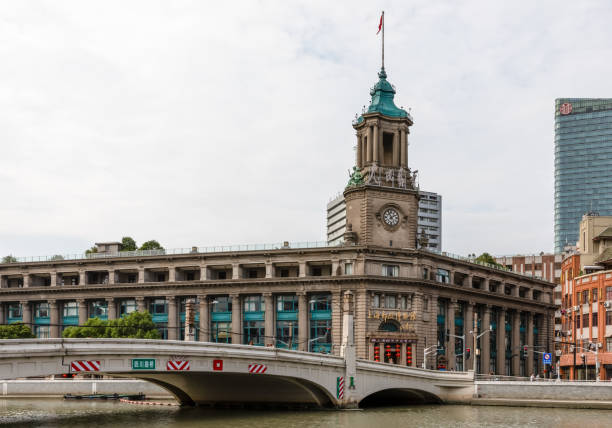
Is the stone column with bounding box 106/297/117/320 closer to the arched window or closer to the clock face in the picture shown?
the arched window

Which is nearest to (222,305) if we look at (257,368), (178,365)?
(257,368)

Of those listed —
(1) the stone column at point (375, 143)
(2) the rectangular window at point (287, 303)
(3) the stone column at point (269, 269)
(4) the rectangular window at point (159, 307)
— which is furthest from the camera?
(4) the rectangular window at point (159, 307)

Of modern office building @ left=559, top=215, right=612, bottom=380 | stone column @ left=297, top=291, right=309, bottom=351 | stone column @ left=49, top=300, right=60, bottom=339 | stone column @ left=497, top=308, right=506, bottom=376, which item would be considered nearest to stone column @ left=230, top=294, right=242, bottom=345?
stone column @ left=297, top=291, right=309, bottom=351

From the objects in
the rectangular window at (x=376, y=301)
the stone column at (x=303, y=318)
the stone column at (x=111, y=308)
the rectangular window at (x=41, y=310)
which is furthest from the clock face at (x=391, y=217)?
the rectangular window at (x=41, y=310)

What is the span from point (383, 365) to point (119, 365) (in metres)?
30.1

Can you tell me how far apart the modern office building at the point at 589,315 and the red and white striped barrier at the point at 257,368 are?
5375 centimetres

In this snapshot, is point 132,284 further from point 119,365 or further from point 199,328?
point 119,365

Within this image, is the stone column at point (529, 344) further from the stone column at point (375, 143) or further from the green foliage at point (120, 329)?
the green foliage at point (120, 329)

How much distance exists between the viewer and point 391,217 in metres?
126

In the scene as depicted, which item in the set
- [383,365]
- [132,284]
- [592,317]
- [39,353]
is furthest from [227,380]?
[592,317]

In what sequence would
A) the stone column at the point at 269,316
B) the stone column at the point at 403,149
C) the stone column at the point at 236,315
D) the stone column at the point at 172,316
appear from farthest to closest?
the stone column at the point at 403,149
the stone column at the point at 172,316
the stone column at the point at 236,315
the stone column at the point at 269,316

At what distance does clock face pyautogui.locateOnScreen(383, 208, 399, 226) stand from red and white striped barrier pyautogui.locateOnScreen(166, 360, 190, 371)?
63.1 meters

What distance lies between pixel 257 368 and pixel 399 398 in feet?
95.0

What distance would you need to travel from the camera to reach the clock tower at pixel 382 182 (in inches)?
4906
